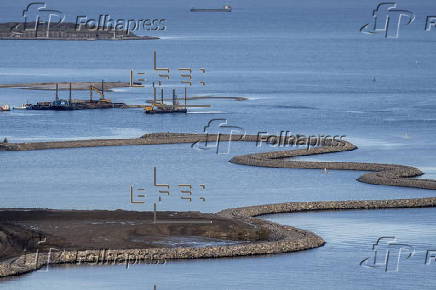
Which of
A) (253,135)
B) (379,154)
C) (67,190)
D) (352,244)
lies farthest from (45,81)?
(352,244)

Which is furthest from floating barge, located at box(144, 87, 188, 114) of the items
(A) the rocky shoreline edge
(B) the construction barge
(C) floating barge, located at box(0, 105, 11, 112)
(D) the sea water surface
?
(A) the rocky shoreline edge

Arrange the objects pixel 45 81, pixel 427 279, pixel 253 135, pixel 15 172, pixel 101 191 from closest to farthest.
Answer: pixel 427 279, pixel 101 191, pixel 15 172, pixel 253 135, pixel 45 81

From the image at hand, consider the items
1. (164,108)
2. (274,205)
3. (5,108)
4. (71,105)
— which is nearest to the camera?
(274,205)

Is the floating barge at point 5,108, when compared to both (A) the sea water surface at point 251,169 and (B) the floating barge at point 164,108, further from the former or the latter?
(B) the floating barge at point 164,108

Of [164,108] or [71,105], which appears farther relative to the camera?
[71,105]

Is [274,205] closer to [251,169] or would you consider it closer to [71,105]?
[251,169]

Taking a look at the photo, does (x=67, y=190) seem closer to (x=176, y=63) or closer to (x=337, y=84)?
(x=337, y=84)

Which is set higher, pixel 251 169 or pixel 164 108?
pixel 164 108

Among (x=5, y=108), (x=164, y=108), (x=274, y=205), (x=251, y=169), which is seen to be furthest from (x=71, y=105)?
(x=274, y=205)
